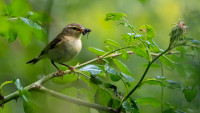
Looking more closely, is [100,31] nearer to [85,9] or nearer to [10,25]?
[85,9]

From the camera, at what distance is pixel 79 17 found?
22.0 feet

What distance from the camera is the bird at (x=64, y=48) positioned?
3.86 metres

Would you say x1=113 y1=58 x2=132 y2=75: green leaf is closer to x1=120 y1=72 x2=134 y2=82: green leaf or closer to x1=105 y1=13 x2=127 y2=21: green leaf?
x1=120 y1=72 x2=134 y2=82: green leaf

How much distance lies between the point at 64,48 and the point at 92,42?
59.8 inches

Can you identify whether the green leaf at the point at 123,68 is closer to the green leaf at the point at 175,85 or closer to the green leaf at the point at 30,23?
the green leaf at the point at 175,85

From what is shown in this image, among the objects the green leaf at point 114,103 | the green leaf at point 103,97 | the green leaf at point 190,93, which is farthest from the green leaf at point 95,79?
the green leaf at point 190,93

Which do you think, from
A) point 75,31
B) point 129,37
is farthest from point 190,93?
point 75,31

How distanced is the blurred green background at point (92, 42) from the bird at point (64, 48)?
12cm

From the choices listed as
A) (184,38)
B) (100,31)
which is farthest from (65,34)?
(184,38)

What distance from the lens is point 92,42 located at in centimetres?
547

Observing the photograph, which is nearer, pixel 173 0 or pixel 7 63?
pixel 7 63

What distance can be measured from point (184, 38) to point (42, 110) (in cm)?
103

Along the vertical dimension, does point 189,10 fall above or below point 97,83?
above

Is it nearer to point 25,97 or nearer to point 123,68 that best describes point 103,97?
point 123,68
